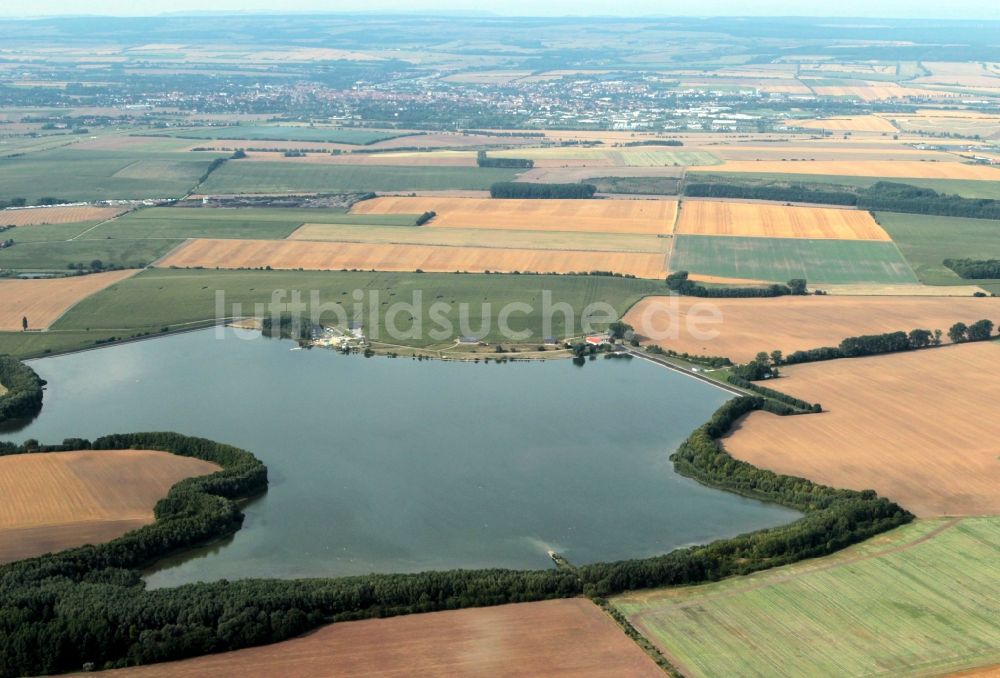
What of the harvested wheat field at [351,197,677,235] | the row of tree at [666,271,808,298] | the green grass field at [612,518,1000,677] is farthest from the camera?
the harvested wheat field at [351,197,677,235]

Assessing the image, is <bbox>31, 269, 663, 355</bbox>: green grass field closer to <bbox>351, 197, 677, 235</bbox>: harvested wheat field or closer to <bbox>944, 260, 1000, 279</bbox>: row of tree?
<bbox>351, 197, 677, 235</bbox>: harvested wheat field

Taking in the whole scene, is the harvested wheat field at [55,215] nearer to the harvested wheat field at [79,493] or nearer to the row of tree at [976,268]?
the harvested wheat field at [79,493]

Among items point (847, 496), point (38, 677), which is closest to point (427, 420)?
point (847, 496)

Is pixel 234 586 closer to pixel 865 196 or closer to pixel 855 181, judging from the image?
pixel 865 196

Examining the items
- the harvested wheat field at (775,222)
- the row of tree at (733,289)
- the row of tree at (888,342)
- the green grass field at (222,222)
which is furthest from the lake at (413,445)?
the harvested wheat field at (775,222)

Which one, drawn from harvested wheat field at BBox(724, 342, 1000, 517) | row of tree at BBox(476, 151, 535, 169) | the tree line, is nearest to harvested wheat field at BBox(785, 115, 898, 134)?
row of tree at BBox(476, 151, 535, 169)

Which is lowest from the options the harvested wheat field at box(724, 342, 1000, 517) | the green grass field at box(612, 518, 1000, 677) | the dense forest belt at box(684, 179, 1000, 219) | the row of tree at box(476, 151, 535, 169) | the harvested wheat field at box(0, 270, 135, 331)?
the harvested wheat field at box(0, 270, 135, 331)

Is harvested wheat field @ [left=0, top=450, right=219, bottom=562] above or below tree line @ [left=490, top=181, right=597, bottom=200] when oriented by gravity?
below

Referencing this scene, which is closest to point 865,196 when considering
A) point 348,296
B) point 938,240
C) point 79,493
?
point 938,240
